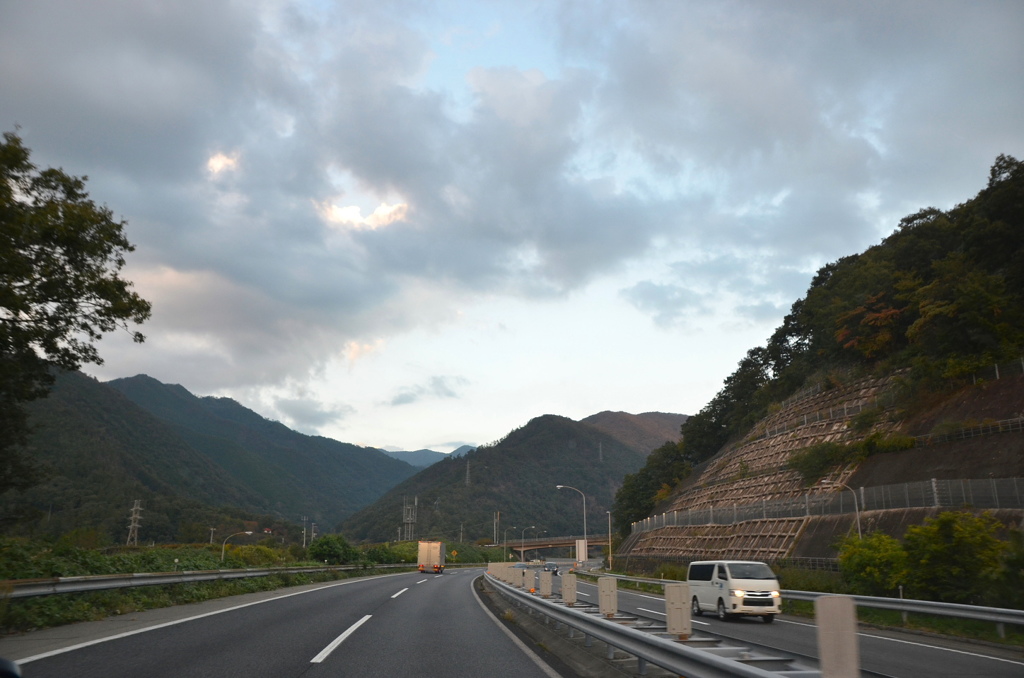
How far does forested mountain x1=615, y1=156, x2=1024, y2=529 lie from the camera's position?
46.4 metres

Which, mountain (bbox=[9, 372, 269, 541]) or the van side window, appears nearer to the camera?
the van side window

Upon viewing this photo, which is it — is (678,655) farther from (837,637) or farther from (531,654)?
(531,654)

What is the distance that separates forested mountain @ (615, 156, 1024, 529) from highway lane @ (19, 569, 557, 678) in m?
45.4

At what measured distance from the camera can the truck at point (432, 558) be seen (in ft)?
215

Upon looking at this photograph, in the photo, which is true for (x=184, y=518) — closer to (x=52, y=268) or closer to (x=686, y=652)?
(x=52, y=268)

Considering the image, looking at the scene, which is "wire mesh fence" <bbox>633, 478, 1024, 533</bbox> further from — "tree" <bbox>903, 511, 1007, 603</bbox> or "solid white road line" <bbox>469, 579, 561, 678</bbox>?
"solid white road line" <bbox>469, 579, 561, 678</bbox>

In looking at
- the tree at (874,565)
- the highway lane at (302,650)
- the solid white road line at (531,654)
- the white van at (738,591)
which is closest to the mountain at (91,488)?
the highway lane at (302,650)

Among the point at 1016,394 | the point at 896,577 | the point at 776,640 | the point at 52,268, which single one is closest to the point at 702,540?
the point at 1016,394

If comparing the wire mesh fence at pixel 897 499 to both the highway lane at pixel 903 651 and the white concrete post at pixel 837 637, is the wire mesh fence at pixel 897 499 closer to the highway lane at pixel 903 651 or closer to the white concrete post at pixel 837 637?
the highway lane at pixel 903 651

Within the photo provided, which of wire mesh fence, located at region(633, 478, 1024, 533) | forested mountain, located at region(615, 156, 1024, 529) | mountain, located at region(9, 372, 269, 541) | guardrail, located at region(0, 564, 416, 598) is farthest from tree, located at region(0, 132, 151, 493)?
mountain, located at region(9, 372, 269, 541)

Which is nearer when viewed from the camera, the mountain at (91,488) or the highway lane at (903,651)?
the highway lane at (903,651)

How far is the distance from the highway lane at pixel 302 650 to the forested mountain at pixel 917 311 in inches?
1788

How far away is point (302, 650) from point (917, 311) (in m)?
62.4

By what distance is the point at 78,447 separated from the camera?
167 m
